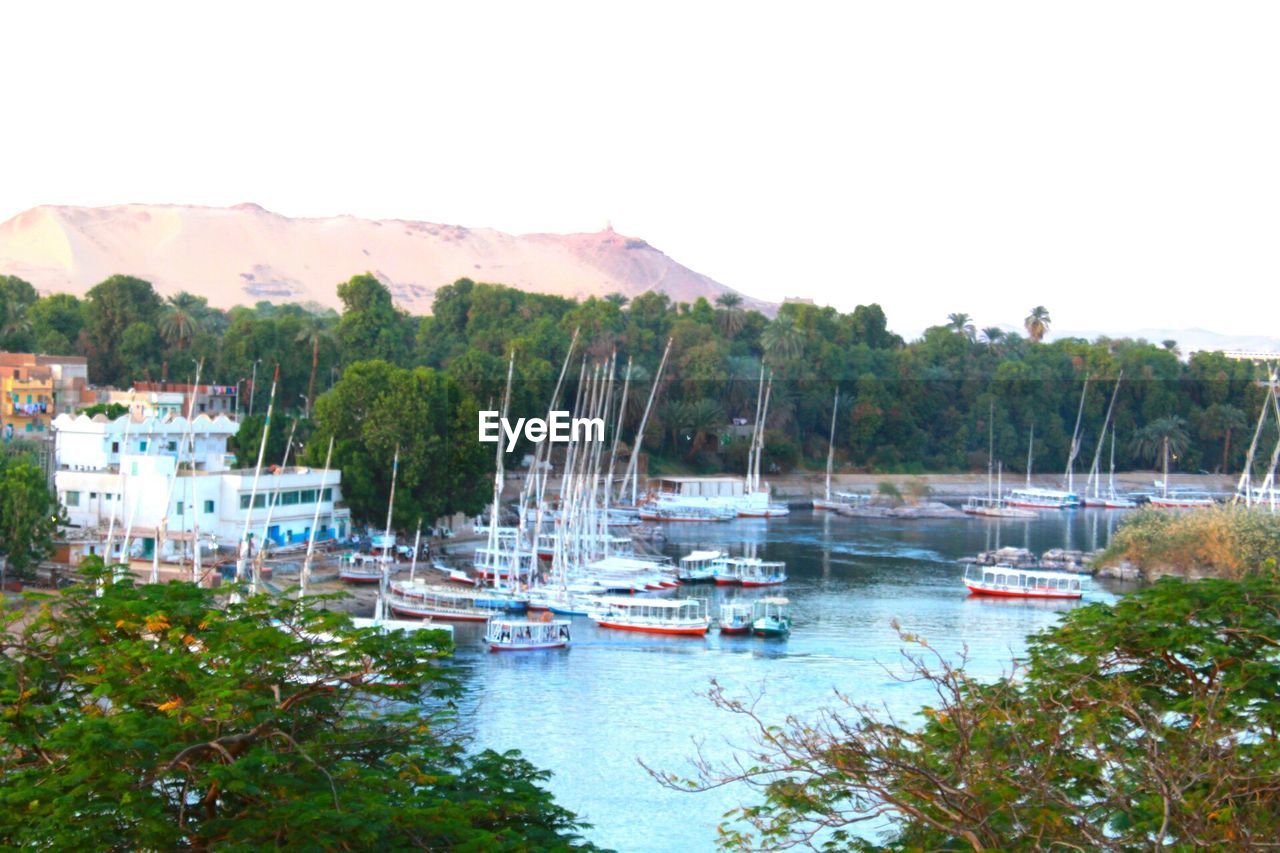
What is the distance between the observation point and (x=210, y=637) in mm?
10172

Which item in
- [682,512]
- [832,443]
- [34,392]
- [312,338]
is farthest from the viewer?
[832,443]

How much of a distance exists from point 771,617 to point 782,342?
3241 centimetres

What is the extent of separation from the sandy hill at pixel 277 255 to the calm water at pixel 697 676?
8962 centimetres

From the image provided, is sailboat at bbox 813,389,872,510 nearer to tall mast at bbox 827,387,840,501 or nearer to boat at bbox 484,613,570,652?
tall mast at bbox 827,387,840,501

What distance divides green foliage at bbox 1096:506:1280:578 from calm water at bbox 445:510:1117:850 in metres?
2.29

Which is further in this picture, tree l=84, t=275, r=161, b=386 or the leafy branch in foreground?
tree l=84, t=275, r=161, b=386

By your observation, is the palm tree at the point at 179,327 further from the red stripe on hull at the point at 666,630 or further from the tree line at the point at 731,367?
the red stripe on hull at the point at 666,630

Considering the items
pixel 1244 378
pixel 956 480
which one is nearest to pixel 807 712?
pixel 956 480

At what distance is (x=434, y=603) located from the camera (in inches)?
1141

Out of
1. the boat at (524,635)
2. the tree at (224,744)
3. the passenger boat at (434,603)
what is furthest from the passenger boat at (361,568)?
the tree at (224,744)

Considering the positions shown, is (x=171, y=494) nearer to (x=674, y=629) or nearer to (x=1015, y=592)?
(x=674, y=629)

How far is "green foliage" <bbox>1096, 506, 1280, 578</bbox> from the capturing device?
3250cm

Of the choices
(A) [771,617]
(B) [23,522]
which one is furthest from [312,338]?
(A) [771,617]

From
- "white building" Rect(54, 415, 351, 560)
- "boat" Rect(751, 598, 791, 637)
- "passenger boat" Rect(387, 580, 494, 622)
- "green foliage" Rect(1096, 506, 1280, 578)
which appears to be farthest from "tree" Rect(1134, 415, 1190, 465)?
"passenger boat" Rect(387, 580, 494, 622)
